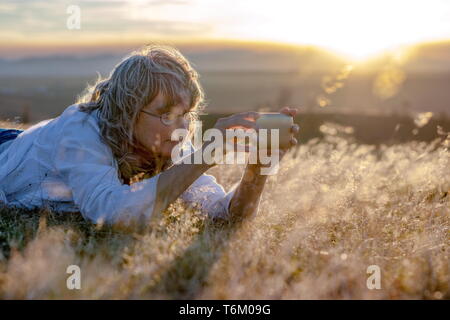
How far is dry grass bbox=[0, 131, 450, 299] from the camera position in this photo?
2191 millimetres

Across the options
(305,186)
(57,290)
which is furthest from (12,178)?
(305,186)

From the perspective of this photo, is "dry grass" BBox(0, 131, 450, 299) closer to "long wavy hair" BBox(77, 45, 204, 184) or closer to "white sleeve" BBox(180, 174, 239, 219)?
"white sleeve" BBox(180, 174, 239, 219)

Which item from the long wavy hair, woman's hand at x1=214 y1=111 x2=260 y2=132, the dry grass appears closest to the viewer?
the dry grass

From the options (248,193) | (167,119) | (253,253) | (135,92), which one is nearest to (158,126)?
(167,119)

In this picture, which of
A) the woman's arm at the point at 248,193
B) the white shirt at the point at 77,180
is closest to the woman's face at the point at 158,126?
the white shirt at the point at 77,180

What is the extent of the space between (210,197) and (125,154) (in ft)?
1.93

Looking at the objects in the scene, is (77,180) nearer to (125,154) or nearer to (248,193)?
(125,154)

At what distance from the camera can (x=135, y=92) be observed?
2.96 metres

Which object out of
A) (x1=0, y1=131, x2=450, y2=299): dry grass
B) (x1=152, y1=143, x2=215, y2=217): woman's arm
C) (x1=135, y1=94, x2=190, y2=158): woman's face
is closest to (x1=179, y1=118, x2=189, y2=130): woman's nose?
(x1=135, y1=94, x2=190, y2=158): woman's face

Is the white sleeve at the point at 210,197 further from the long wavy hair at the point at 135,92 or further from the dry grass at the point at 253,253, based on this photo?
the long wavy hair at the point at 135,92

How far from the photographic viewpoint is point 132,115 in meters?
2.99

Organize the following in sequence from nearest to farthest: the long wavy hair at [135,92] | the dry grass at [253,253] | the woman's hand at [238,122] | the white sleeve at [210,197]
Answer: the dry grass at [253,253], the woman's hand at [238,122], the long wavy hair at [135,92], the white sleeve at [210,197]

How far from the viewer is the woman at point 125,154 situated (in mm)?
2721
